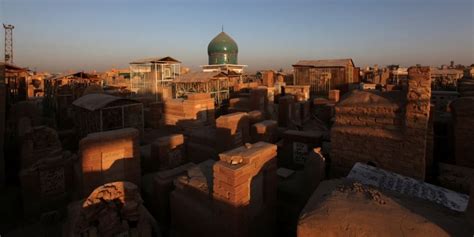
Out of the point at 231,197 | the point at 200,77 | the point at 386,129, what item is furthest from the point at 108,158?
the point at 200,77

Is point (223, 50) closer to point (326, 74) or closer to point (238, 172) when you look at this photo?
point (326, 74)

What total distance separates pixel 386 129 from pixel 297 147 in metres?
3.13

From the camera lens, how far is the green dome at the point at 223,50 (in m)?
36.7

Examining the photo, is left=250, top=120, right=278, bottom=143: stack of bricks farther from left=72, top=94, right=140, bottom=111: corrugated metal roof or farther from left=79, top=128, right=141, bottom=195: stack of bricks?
left=72, top=94, right=140, bottom=111: corrugated metal roof

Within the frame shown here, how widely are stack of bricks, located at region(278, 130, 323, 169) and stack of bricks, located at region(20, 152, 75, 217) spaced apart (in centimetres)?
643

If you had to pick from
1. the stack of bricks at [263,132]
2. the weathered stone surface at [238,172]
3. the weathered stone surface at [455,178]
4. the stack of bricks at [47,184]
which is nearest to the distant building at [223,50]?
the stack of bricks at [263,132]

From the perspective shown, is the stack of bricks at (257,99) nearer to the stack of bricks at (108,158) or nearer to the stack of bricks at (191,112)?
the stack of bricks at (191,112)

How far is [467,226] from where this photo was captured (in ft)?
9.45

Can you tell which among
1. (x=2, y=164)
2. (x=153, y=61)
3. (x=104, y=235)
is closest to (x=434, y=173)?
(x=104, y=235)

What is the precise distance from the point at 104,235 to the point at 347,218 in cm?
360

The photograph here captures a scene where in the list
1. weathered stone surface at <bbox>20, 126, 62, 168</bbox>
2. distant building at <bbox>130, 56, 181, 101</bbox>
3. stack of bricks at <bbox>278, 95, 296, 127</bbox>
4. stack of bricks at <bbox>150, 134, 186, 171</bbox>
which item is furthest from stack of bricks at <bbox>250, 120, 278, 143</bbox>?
distant building at <bbox>130, 56, 181, 101</bbox>

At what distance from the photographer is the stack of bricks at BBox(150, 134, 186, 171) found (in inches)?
318

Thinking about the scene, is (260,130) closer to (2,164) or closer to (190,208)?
(190,208)

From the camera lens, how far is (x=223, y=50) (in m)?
36.6
